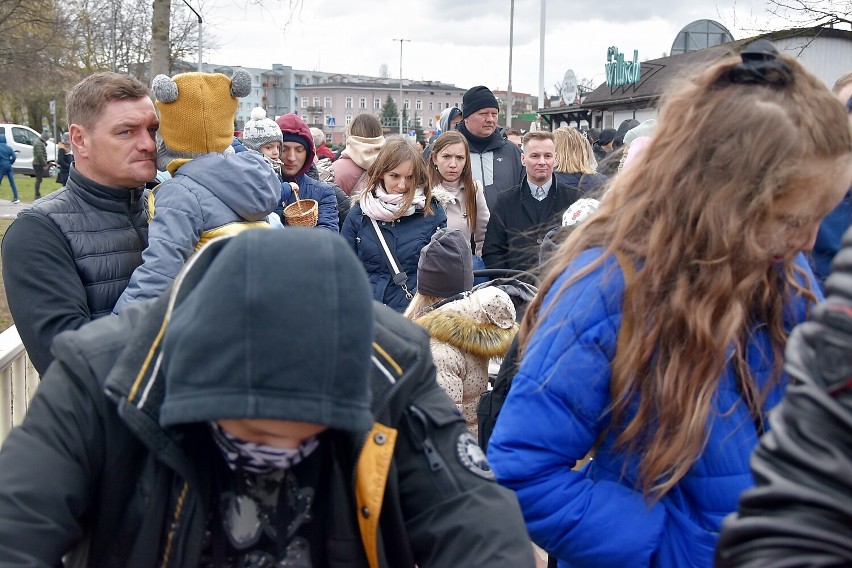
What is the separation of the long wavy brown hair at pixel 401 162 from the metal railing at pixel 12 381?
7.45ft

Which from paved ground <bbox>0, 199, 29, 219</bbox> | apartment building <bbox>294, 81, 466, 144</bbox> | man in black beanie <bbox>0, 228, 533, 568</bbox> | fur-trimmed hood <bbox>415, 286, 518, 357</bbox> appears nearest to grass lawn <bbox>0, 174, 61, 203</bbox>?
paved ground <bbox>0, 199, 29, 219</bbox>

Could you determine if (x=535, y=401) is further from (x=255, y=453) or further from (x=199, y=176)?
(x=199, y=176)

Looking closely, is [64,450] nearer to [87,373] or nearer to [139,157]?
[87,373]

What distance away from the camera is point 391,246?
5316 millimetres

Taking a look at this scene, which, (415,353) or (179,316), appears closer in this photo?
(179,316)

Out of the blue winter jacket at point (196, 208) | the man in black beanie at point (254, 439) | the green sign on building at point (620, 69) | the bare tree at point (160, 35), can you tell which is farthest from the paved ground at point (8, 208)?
the green sign on building at point (620, 69)

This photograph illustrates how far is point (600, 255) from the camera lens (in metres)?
1.77

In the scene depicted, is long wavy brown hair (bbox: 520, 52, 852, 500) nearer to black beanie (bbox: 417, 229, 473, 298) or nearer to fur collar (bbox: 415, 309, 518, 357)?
fur collar (bbox: 415, 309, 518, 357)

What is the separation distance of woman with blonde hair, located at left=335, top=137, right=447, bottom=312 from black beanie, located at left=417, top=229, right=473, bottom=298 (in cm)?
132

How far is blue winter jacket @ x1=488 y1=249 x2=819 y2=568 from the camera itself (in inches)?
65.5

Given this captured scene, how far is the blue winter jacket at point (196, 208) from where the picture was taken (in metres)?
2.87

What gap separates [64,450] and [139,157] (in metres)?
1.88

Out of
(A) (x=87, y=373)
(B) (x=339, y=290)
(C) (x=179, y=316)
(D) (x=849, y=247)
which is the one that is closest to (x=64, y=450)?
(A) (x=87, y=373)

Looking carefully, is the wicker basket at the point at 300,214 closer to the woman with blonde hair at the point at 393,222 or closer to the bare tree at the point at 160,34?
the woman with blonde hair at the point at 393,222
